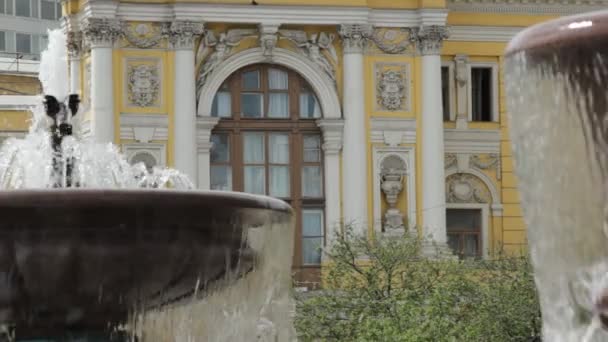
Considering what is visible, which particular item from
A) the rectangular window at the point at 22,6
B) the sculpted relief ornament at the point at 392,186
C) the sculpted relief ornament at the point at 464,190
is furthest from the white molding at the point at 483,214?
the rectangular window at the point at 22,6

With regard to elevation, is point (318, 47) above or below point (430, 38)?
below

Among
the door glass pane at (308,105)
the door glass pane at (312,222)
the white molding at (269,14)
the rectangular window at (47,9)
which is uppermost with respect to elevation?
the rectangular window at (47,9)

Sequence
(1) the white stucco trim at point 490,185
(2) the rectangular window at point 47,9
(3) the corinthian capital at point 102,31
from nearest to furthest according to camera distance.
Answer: (3) the corinthian capital at point 102,31 → (1) the white stucco trim at point 490,185 → (2) the rectangular window at point 47,9

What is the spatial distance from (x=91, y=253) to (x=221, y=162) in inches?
1519

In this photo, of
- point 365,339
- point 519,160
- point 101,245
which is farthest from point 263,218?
point 365,339

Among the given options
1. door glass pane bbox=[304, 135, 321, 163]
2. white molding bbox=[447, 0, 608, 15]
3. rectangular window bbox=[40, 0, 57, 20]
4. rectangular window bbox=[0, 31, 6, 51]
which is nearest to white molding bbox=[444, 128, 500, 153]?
white molding bbox=[447, 0, 608, 15]

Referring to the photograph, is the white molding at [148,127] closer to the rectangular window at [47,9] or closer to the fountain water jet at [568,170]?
the rectangular window at [47,9]

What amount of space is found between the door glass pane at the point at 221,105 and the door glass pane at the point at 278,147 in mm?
1176

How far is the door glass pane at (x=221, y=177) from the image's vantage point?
46.3 m

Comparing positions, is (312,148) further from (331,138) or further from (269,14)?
(269,14)

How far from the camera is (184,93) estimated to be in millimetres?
45562

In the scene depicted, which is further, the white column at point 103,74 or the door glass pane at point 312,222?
the door glass pane at point 312,222

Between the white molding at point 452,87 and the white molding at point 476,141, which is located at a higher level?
the white molding at point 452,87

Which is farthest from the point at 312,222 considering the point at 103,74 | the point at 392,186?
the point at 103,74
